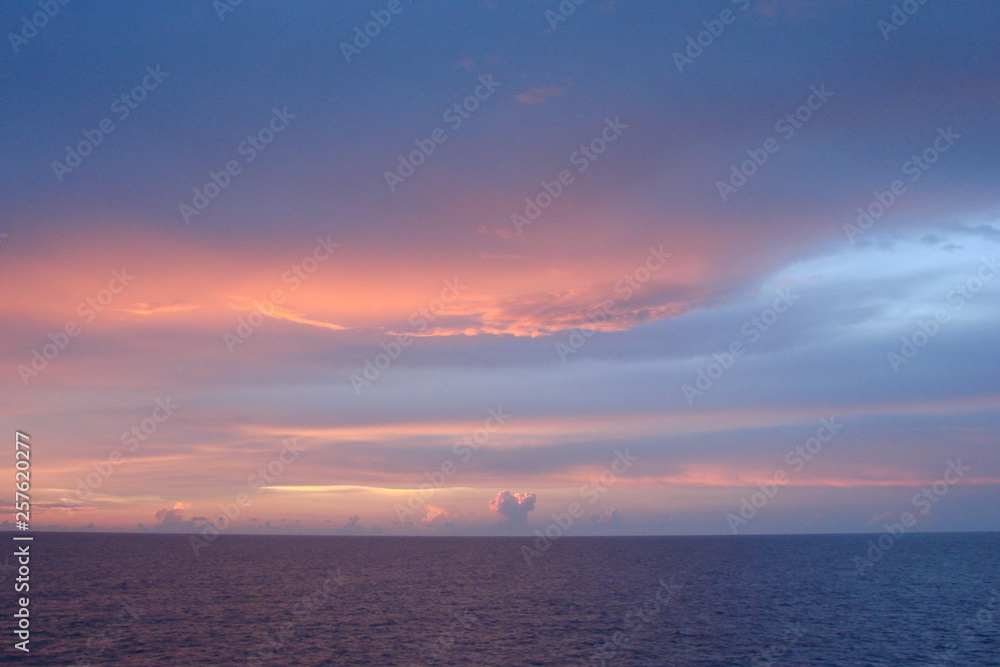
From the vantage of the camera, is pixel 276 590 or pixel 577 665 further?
A: pixel 276 590

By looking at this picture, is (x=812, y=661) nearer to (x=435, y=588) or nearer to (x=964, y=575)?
(x=435, y=588)

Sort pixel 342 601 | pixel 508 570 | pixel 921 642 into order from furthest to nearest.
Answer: pixel 508 570 < pixel 342 601 < pixel 921 642

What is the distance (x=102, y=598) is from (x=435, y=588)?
42.7 meters

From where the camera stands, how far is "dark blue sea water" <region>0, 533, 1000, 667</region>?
5294 cm

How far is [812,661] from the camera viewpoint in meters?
52.5

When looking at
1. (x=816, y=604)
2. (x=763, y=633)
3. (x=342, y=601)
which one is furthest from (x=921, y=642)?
(x=342, y=601)

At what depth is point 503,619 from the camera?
229 feet

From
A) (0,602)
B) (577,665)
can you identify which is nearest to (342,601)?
(0,602)

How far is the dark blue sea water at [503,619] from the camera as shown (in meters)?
52.9

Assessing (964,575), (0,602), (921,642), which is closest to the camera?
(921,642)

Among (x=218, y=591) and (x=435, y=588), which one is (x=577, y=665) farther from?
(x=218, y=591)

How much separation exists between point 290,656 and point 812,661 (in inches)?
1583

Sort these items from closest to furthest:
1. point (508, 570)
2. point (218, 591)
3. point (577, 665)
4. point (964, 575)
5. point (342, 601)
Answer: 1. point (577, 665)
2. point (342, 601)
3. point (218, 591)
4. point (964, 575)
5. point (508, 570)

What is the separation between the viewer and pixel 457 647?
5541 cm
